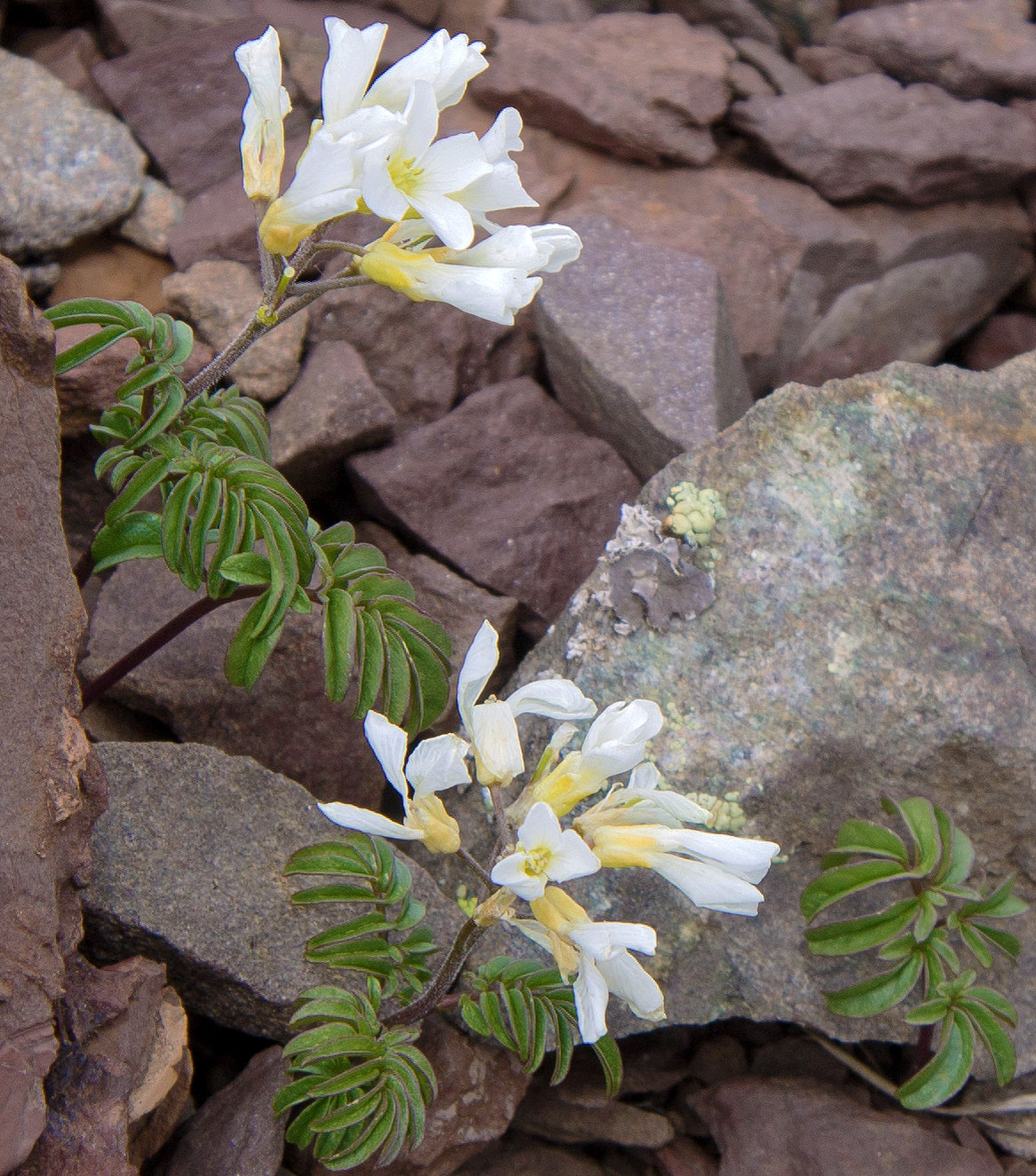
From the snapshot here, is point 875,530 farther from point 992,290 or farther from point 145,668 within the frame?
point 992,290

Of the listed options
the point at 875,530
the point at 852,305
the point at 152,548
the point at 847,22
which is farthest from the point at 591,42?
the point at 152,548

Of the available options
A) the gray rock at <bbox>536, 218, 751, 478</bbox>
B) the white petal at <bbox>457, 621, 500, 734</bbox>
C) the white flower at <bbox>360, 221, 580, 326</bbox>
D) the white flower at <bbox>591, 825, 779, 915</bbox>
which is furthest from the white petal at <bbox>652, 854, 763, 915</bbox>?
the gray rock at <bbox>536, 218, 751, 478</bbox>

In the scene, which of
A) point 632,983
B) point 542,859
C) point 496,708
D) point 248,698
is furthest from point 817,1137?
point 248,698

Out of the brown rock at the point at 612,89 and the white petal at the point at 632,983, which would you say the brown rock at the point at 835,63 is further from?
the white petal at the point at 632,983

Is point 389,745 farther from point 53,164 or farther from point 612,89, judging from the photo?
point 612,89

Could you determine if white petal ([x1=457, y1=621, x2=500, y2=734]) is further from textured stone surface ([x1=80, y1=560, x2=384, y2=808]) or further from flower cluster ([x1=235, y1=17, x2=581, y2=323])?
textured stone surface ([x1=80, y1=560, x2=384, y2=808])
